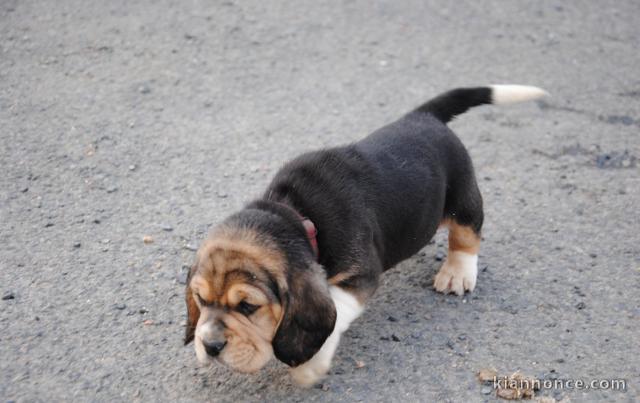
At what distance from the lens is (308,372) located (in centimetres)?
363

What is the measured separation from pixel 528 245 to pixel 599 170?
4.52 ft

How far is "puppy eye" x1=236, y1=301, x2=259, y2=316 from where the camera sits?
3.33 metres

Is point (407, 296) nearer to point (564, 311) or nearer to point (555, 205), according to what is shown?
point (564, 311)

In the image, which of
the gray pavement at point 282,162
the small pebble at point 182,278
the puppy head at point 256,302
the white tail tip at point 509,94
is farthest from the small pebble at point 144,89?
the puppy head at point 256,302

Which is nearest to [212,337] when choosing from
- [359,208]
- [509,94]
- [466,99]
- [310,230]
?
[310,230]

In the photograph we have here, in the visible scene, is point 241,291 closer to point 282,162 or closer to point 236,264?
point 236,264

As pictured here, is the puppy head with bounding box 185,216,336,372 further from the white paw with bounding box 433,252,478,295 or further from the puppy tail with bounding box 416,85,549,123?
the puppy tail with bounding box 416,85,549,123

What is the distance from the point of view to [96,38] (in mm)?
7516

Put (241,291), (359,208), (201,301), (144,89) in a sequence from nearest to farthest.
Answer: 1. (241,291)
2. (201,301)
3. (359,208)
4. (144,89)

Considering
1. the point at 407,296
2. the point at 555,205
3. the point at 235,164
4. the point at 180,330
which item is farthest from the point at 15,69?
the point at 555,205

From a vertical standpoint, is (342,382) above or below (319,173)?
below

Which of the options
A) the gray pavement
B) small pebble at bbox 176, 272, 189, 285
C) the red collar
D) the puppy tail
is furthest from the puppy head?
the puppy tail

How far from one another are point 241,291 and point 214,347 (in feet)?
0.91

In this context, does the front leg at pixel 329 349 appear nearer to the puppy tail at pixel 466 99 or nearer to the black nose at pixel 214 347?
the black nose at pixel 214 347
